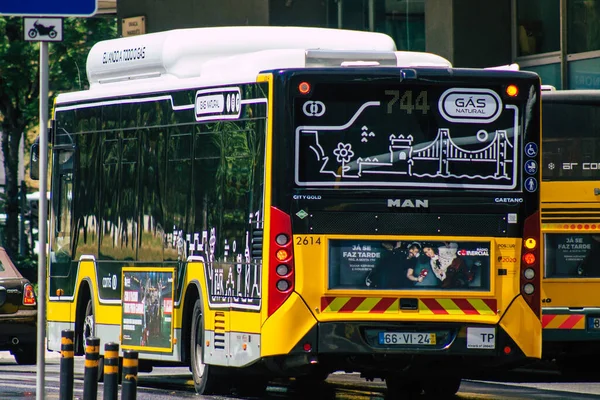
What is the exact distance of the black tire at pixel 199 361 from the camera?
524 inches

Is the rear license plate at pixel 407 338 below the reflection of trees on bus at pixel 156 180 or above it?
below

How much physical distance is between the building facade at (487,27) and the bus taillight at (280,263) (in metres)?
11.3

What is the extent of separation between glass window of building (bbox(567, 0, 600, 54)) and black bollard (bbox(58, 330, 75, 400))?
13.5 meters

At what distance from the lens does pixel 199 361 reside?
44.3ft

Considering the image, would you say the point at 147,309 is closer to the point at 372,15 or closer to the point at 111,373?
the point at 111,373

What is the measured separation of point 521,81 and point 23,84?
1995cm

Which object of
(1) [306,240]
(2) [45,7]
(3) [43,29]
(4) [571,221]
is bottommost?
(1) [306,240]

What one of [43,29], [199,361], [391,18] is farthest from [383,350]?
[391,18]

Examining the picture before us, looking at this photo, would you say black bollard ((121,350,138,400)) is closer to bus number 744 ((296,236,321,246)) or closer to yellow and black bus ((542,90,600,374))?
bus number 744 ((296,236,321,246))

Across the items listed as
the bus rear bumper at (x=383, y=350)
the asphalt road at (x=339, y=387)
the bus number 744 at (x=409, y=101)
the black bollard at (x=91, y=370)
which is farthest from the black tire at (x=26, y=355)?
the black bollard at (x=91, y=370)

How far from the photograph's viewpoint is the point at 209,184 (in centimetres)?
1323

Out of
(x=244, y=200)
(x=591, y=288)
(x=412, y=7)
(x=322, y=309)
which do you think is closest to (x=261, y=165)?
(x=244, y=200)

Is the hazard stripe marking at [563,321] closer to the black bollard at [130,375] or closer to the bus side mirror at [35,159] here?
the bus side mirror at [35,159]

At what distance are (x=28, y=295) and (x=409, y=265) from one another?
26.1ft
